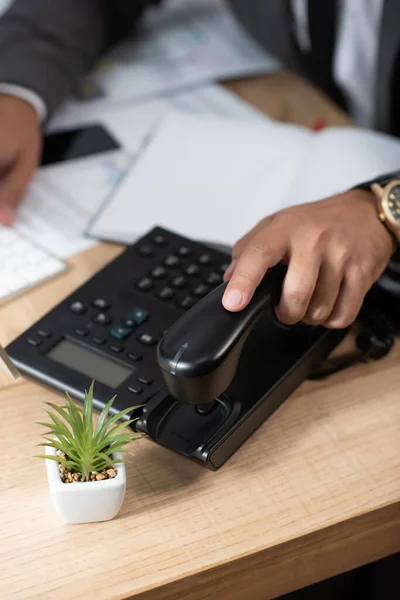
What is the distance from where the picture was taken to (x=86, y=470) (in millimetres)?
465

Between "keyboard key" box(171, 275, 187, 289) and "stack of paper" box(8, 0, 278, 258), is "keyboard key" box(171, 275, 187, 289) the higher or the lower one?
the higher one

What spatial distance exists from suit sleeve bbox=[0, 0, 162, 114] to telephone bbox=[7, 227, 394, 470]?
1.04 feet

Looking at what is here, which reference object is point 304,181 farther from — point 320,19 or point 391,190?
point 320,19

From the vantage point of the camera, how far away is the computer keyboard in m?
0.67

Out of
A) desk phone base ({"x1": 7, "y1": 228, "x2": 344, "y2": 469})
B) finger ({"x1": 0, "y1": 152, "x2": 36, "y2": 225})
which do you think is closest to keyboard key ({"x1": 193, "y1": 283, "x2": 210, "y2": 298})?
desk phone base ({"x1": 7, "y1": 228, "x2": 344, "y2": 469})

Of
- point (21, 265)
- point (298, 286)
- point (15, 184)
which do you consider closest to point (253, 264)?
point (298, 286)

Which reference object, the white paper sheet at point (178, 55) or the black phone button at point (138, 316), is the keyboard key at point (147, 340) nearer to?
the black phone button at point (138, 316)

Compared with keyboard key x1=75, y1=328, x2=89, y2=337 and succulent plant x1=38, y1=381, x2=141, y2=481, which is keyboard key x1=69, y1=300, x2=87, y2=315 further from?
succulent plant x1=38, y1=381, x2=141, y2=481

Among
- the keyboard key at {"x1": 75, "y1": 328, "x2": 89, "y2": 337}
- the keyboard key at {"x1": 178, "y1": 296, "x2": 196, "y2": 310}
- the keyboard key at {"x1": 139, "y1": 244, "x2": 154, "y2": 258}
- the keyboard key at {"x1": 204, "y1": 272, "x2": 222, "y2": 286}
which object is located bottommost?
the keyboard key at {"x1": 75, "y1": 328, "x2": 89, "y2": 337}

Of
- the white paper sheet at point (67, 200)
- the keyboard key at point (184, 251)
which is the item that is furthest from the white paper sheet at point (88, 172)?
the keyboard key at point (184, 251)

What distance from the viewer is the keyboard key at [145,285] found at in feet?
2.06

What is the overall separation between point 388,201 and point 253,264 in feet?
0.55

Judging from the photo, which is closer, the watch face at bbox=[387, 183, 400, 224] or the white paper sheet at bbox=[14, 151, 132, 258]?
the watch face at bbox=[387, 183, 400, 224]

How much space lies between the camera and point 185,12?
117cm
